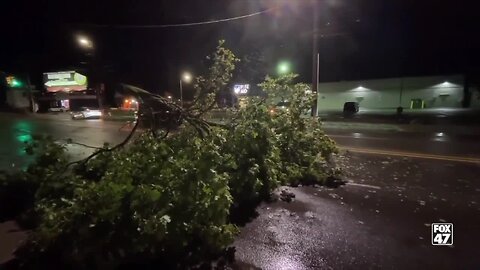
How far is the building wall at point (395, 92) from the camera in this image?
41.1 metres

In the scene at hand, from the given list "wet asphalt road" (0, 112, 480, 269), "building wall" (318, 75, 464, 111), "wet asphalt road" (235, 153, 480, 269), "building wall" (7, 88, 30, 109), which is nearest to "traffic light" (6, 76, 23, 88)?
"building wall" (7, 88, 30, 109)

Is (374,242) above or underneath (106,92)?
underneath

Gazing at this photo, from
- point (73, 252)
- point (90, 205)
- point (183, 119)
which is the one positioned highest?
point (183, 119)

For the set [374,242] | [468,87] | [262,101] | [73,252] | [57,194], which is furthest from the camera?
[468,87]

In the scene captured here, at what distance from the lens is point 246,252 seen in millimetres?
4477

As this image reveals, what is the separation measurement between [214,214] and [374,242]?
2231 millimetres

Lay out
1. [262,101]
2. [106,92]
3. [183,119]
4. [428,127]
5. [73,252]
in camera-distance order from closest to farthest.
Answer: [73,252] → [183,119] → [262,101] → [428,127] → [106,92]

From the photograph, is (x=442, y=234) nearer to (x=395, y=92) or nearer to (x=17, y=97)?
(x=395, y=92)

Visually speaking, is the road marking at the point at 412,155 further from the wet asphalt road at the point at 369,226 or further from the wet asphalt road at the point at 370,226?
the wet asphalt road at the point at 370,226

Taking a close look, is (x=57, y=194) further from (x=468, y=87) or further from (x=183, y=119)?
(x=468, y=87)

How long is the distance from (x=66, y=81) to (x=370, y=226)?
199 ft

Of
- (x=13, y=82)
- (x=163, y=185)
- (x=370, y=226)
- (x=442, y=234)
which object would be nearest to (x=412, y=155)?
(x=442, y=234)

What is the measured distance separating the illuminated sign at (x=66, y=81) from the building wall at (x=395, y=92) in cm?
3855

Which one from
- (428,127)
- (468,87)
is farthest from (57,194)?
(468,87)
